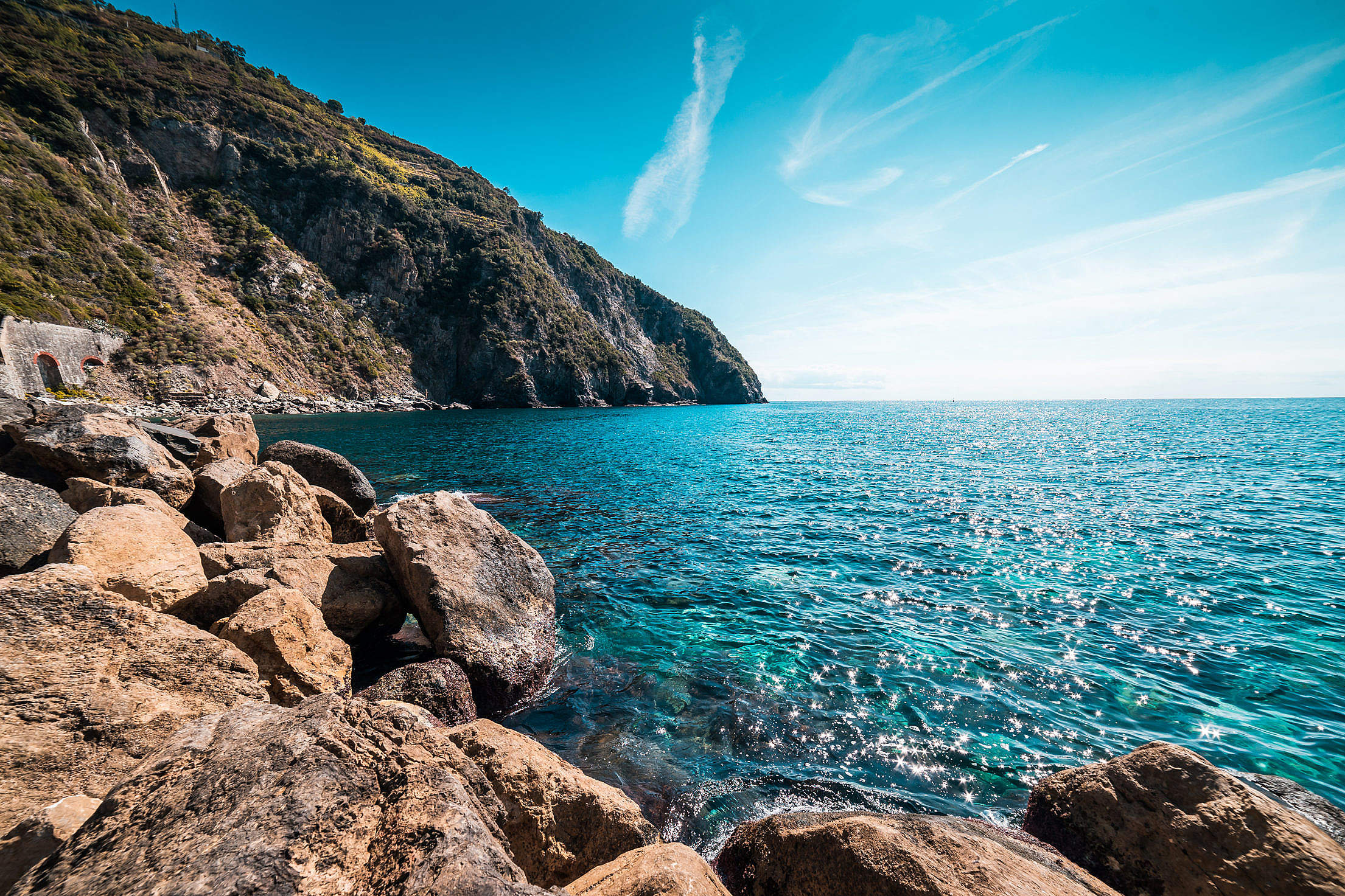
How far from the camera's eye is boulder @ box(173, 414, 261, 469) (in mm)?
15094

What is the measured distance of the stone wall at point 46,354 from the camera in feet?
131

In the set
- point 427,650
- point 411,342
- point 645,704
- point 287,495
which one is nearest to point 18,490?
point 287,495

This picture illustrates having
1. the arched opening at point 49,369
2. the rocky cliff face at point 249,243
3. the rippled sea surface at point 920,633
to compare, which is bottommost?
the rippled sea surface at point 920,633

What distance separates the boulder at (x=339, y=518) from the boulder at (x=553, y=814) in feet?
27.9

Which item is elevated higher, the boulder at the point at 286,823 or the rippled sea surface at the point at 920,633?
the boulder at the point at 286,823

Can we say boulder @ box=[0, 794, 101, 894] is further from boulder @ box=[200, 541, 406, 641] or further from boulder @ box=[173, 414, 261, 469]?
boulder @ box=[173, 414, 261, 469]

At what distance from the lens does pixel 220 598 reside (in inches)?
259

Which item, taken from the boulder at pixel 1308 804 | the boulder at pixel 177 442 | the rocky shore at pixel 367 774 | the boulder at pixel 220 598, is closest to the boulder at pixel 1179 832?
the rocky shore at pixel 367 774

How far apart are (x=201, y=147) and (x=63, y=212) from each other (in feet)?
133

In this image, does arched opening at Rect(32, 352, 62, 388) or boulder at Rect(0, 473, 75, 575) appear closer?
boulder at Rect(0, 473, 75, 575)

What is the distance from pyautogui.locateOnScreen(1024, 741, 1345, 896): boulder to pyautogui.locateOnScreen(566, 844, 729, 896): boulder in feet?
14.5

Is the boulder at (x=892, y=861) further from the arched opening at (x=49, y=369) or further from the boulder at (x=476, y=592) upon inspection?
the arched opening at (x=49, y=369)

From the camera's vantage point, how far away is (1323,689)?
8750 millimetres

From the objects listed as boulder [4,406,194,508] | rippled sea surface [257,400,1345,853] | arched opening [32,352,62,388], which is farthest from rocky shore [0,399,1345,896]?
arched opening [32,352,62,388]
